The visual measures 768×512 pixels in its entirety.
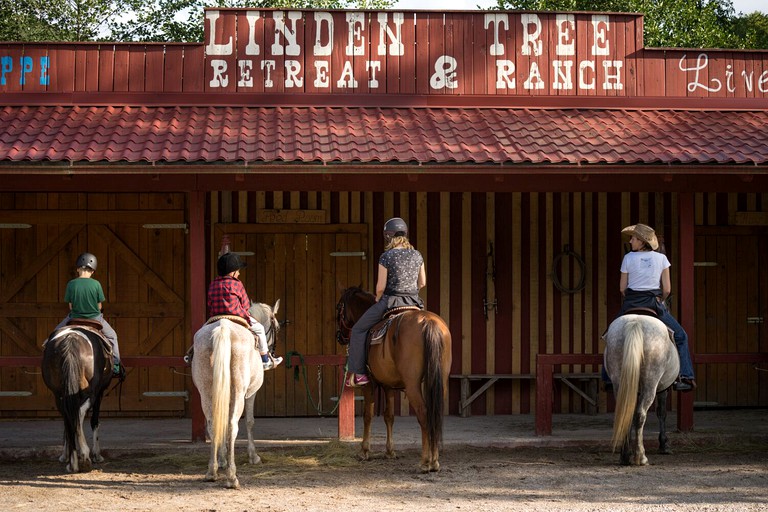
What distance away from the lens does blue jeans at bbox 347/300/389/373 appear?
9.25 meters

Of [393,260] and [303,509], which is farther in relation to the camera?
[393,260]

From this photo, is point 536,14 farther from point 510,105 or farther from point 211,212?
point 211,212

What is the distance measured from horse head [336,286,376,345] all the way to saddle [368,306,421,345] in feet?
1.79

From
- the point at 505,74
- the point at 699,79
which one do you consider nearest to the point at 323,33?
the point at 505,74

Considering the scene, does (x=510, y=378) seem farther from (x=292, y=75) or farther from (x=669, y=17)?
(x=669, y=17)

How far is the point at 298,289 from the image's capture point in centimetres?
1248

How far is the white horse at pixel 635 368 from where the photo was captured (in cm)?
893

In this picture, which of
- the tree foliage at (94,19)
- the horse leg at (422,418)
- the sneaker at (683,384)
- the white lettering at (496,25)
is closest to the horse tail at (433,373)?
the horse leg at (422,418)

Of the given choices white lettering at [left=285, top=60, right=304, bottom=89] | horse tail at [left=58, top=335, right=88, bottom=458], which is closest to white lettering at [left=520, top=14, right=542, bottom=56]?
white lettering at [left=285, top=60, right=304, bottom=89]

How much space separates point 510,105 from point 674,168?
9.27 ft

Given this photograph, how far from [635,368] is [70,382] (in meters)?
4.91

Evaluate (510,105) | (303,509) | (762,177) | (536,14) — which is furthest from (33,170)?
(762,177)

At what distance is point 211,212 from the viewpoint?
12438 mm

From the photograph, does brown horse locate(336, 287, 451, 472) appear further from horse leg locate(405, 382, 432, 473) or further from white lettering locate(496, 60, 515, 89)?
white lettering locate(496, 60, 515, 89)
